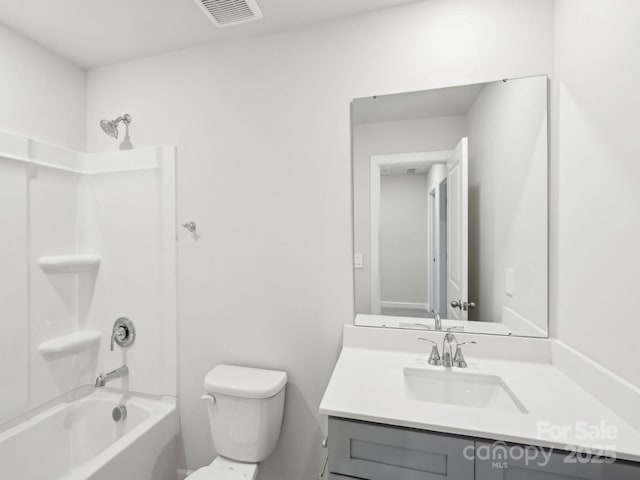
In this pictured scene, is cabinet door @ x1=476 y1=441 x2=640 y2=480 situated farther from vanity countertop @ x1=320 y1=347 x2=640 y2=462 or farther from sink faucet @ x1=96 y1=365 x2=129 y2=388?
sink faucet @ x1=96 y1=365 x2=129 y2=388

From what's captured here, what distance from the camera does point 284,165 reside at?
171 cm

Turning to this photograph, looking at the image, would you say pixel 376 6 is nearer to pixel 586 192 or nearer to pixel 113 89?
pixel 586 192

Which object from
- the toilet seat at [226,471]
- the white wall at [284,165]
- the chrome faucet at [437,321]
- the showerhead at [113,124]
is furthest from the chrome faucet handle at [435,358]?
the showerhead at [113,124]

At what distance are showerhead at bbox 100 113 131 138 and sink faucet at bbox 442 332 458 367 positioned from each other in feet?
7.01

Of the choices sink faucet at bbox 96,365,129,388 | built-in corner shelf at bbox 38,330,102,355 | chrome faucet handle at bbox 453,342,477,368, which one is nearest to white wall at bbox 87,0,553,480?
sink faucet at bbox 96,365,129,388

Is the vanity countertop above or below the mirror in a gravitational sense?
below

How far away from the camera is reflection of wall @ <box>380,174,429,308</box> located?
5.05 feet

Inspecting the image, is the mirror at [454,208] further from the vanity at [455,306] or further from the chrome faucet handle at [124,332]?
the chrome faucet handle at [124,332]

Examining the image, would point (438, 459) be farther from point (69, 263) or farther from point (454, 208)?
point (69, 263)

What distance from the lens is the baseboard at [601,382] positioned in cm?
93

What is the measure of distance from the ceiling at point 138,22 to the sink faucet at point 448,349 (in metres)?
1.55

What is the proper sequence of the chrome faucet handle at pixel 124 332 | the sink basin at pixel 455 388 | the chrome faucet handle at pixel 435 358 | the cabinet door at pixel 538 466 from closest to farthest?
the cabinet door at pixel 538 466, the sink basin at pixel 455 388, the chrome faucet handle at pixel 435 358, the chrome faucet handle at pixel 124 332

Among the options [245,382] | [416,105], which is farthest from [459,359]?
[416,105]

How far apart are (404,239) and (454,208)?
0.88 feet
